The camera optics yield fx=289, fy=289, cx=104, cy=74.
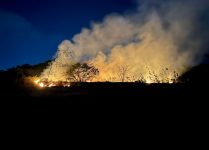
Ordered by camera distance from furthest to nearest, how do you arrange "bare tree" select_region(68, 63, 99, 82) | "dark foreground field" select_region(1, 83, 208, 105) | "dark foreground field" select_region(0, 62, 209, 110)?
"bare tree" select_region(68, 63, 99, 82) → "dark foreground field" select_region(1, 83, 208, 105) → "dark foreground field" select_region(0, 62, 209, 110)

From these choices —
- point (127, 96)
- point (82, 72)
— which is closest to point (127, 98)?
point (127, 96)

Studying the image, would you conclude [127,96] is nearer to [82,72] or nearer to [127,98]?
[127,98]

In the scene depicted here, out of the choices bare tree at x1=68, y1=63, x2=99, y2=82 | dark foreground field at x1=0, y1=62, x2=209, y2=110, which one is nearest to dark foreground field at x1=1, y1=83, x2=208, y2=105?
dark foreground field at x1=0, y1=62, x2=209, y2=110

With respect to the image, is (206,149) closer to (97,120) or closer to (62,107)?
(97,120)

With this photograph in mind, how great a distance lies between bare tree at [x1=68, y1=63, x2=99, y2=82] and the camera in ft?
131

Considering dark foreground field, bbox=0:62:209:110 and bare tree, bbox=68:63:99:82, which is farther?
bare tree, bbox=68:63:99:82

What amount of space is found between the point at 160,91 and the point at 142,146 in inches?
148

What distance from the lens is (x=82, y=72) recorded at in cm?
4072

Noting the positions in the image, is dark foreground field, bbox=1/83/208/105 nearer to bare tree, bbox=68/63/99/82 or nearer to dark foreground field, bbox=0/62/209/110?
dark foreground field, bbox=0/62/209/110

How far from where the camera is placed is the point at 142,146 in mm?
8742

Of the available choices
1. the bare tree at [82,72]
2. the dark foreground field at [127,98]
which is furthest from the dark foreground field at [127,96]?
the bare tree at [82,72]

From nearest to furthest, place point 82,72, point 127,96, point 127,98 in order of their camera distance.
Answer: point 127,98
point 127,96
point 82,72

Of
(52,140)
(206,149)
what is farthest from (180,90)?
(52,140)

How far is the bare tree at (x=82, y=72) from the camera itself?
39.8 meters
